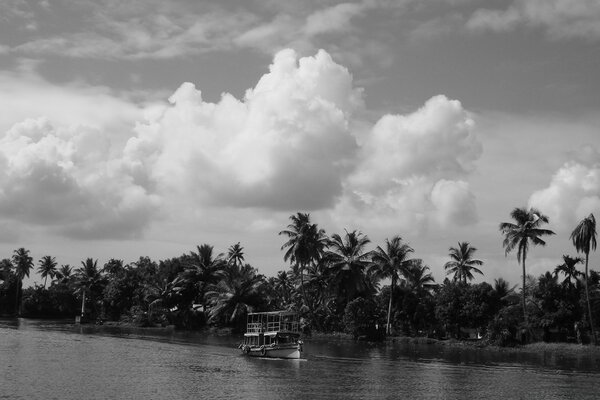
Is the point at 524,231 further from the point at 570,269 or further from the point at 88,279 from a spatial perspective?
the point at 88,279

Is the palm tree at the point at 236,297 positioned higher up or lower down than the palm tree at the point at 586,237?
lower down

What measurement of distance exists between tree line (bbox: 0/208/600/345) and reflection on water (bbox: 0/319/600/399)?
9.45 meters

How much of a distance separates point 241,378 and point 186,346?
98.1 ft

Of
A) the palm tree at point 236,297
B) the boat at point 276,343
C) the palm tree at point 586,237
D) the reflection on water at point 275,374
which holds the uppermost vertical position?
the palm tree at point 586,237

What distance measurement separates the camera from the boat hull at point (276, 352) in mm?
62594

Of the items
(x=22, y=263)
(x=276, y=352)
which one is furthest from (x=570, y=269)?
(x=22, y=263)

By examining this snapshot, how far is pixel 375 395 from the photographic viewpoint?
133ft

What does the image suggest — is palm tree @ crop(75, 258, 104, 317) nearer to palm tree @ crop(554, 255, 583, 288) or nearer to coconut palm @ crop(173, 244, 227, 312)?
coconut palm @ crop(173, 244, 227, 312)

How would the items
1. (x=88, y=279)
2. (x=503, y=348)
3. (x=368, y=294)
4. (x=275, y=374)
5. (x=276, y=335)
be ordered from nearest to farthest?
(x=275, y=374) → (x=276, y=335) → (x=503, y=348) → (x=368, y=294) → (x=88, y=279)

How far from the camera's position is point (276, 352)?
210ft

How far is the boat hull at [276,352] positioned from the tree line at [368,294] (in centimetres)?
2836

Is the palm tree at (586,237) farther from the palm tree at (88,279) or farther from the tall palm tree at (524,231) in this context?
the palm tree at (88,279)

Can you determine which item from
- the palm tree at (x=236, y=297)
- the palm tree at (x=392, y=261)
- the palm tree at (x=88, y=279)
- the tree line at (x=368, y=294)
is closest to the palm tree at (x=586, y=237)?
the tree line at (x=368, y=294)

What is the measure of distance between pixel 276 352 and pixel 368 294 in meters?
41.2
